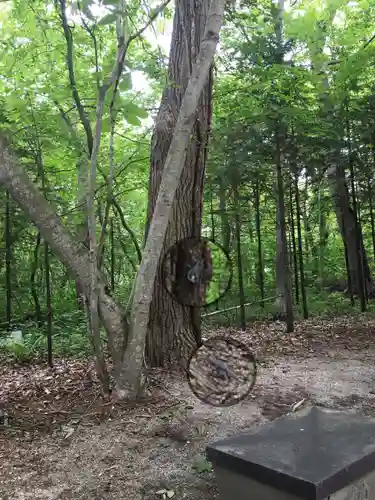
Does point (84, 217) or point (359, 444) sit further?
point (84, 217)

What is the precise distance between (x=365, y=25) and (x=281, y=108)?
13.7 feet

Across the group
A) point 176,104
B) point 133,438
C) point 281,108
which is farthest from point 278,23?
point 133,438

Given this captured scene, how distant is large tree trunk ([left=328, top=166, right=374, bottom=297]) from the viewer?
723 centimetres

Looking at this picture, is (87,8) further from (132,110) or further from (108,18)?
(132,110)

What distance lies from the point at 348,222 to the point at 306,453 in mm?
6987

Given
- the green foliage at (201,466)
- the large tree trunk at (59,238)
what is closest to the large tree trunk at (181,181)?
the large tree trunk at (59,238)

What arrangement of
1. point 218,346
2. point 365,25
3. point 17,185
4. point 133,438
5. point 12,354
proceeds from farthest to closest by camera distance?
1. point 365,25
2. point 12,354
3. point 218,346
4. point 17,185
5. point 133,438

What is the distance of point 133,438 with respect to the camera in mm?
3029

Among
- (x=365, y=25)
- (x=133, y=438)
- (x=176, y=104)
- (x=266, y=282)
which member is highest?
(x=365, y=25)

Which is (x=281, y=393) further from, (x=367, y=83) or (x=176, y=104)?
(x=367, y=83)

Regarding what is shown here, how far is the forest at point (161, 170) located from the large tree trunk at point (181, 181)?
0.01m

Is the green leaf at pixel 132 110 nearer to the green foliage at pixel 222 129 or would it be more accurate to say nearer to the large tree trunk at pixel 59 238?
the green foliage at pixel 222 129

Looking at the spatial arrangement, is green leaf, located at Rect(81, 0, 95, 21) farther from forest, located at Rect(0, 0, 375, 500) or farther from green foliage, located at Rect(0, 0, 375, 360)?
green foliage, located at Rect(0, 0, 375, 360)

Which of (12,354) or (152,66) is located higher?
(152,66)
